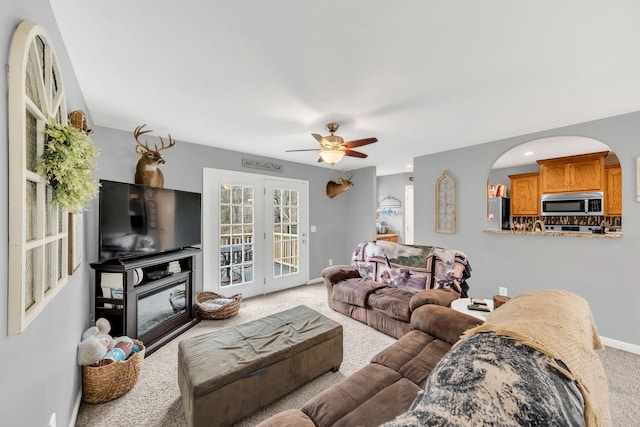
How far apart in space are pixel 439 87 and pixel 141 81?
7.73 ft

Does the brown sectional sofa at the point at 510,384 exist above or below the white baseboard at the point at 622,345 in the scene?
above

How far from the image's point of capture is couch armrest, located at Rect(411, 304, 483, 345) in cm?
189

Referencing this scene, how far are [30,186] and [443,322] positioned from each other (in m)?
2.48

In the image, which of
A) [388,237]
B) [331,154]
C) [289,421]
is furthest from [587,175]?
[289,421]

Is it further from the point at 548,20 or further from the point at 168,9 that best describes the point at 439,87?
the point at 168,9

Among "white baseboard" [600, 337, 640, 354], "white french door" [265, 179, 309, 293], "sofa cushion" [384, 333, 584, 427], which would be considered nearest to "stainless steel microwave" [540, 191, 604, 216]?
"white baseboard" [600, 337, 640, 354]

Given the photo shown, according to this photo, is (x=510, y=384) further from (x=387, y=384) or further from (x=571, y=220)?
(x=571, y=220)

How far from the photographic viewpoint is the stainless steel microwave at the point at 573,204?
449 centimetres

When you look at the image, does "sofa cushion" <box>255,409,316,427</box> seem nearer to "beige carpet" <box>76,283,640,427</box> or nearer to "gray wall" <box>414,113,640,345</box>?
"beige carpet" <box>76,283,640,427</box>

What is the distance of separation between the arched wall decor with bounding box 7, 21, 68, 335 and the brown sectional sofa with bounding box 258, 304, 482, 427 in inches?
41.1

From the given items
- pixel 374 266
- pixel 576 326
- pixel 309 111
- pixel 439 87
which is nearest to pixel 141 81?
pixel 309 111

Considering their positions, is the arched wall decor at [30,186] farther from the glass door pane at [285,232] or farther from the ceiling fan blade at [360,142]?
the glass door pane at [285,232]

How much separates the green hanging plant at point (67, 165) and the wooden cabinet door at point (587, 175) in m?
6.74

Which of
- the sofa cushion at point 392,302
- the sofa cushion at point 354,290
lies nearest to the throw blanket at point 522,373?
the sofa cushion at point 392,302
